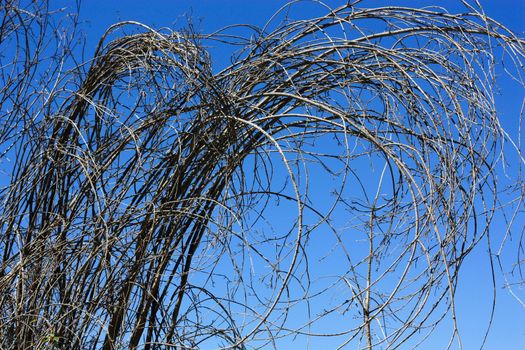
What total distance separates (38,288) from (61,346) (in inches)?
9.3

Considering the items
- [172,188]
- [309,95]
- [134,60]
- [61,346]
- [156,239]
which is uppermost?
[134,60]

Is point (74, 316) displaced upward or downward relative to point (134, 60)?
downward

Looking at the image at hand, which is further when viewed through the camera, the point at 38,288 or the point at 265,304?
the point at 38,288

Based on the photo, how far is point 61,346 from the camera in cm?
288

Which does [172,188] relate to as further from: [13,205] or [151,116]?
[13,205]

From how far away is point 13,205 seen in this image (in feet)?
10.8

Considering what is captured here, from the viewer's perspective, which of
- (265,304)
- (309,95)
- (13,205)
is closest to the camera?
(265,304)

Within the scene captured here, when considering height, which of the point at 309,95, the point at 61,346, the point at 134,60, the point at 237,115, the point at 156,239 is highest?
the point at 134,60

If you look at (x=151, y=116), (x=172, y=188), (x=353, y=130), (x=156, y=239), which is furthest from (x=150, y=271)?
(x=353, y=130)

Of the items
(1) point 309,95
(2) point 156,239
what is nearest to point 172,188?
(2) point 156,239

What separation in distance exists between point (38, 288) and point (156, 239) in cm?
48

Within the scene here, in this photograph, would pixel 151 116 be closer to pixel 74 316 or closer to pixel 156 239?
pixel 156 239

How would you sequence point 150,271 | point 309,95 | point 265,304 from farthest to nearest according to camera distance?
point 309,95 < point 150,271 < point 265,304

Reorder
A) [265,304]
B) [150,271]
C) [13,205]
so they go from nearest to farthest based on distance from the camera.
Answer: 1. [265,304]
2. [150,271]
3. [13,205]
